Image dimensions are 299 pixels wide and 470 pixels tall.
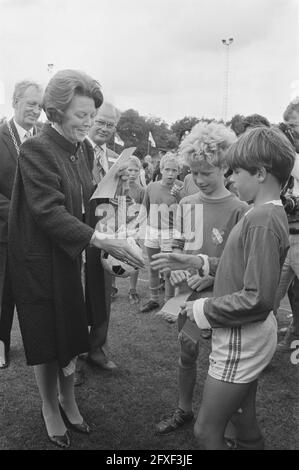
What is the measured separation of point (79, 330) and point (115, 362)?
1.59 metres

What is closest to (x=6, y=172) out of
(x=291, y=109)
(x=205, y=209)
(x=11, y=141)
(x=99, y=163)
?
(x=11, y=141)

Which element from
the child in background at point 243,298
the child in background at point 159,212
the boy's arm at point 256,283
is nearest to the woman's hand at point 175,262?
the child in background at point 243,298

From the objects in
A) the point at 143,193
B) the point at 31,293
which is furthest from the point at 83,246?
the point at 143,193

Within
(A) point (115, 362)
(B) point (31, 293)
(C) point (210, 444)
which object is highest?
(B) point (31, 293)

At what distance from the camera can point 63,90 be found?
2.32 m

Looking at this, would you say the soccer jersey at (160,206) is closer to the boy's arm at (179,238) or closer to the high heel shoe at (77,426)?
the boy's arm at (179,238)

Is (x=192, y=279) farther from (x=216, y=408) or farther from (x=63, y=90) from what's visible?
(x=63, y=90)

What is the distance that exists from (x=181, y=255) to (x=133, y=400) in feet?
Answer: 5.02

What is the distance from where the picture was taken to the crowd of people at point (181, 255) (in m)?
1.90

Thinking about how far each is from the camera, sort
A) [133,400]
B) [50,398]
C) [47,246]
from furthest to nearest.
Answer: [133,400], [50,398], [47,246]

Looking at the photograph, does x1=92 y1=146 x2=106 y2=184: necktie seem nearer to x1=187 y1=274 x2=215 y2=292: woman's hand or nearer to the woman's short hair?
the woman's short hair

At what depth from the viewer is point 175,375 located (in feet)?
12.2

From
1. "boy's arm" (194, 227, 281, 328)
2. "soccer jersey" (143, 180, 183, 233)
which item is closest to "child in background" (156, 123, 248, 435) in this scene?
"boy's arm" (194, 227, 281, 328)
